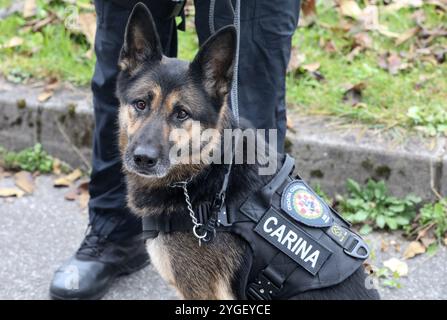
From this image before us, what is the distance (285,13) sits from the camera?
111 inches

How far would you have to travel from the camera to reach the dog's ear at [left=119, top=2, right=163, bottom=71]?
2477mm

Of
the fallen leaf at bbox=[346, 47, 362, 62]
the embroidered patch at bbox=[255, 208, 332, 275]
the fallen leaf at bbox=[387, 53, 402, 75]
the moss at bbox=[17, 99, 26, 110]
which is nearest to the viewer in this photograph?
the embroidered patch at bbox=[255, 208, 332, 275]

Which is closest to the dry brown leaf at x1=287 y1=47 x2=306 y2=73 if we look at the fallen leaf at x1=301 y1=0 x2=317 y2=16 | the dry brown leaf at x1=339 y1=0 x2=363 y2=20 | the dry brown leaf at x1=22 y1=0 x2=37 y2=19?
the fallen leaf at x1=301 y1=0 x2=317 y2=16

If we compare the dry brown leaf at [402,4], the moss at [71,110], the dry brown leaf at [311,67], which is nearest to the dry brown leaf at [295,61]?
the dry brown leaf at [311,67]

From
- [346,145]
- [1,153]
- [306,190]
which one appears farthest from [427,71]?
[1,153]

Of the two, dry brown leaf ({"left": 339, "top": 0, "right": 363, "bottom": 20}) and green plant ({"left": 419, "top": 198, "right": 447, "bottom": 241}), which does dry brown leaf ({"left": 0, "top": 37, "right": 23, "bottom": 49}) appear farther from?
green plant ({"left": 419, "top": 198, "right": 447, "bottom": 241})

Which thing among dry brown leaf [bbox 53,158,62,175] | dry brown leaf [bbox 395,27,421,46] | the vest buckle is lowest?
dry brown leaf [bbox 53,158,62,175]

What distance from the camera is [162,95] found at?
2.56 metres

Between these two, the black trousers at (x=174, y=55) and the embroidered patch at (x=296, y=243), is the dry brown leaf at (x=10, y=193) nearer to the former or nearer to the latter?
the black trousers at (x=174, y=55)

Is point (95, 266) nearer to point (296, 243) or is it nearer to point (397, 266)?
point (296, 243)

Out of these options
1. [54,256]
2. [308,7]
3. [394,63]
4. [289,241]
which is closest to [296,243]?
[289,241]

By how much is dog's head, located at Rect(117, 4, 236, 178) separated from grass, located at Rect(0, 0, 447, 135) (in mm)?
1669
